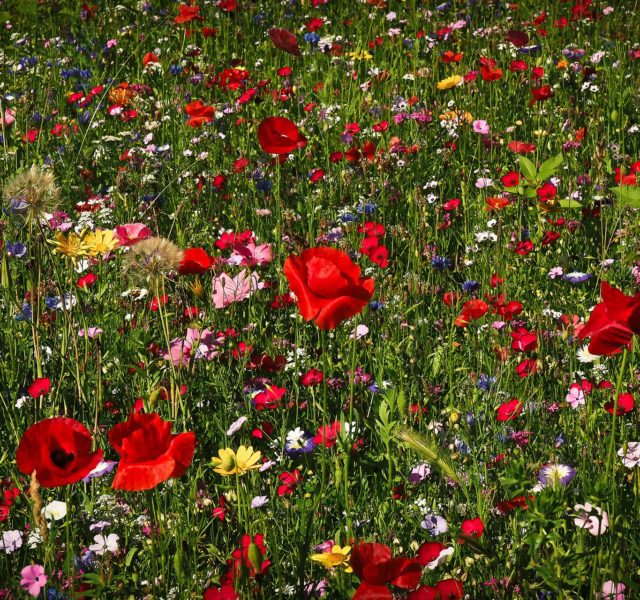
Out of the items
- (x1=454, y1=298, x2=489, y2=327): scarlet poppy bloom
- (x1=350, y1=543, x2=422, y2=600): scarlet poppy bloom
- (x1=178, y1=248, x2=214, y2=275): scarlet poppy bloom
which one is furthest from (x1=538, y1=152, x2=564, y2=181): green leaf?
(x1=350, y1=543, x2=422, y2=600): scarlet poppy bloom

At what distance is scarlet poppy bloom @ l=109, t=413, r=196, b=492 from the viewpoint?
124 centimetres

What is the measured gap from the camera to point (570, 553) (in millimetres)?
1475

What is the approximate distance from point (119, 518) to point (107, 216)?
5.42 ft

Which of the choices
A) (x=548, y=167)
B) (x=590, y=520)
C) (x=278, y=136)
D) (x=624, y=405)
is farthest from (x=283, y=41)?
(x=590, y=520)

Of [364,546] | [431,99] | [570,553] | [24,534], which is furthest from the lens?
[431,99]

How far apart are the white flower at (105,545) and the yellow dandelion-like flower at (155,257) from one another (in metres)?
0.55

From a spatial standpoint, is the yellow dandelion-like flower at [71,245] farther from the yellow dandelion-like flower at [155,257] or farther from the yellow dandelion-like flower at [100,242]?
the yellow dandelion-like flower at [155,257]

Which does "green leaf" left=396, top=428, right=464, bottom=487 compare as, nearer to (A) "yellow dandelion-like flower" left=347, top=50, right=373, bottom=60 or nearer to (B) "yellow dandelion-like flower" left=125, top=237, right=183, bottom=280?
(B) "yellow dandelion-like flower" left=125, top=237, right=183, bottom=280

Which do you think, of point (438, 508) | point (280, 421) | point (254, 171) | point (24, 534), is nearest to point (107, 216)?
point (254, 171)

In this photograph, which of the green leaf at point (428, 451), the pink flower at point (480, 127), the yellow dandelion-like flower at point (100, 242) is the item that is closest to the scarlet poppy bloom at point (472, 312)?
the green leaf at point (428, 451)

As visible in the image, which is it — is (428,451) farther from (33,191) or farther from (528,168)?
(528,168)

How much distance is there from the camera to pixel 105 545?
5.46 feet

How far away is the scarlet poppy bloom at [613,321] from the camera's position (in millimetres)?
1284

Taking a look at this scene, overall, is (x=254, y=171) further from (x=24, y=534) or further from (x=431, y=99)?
(x=24, y=534)
